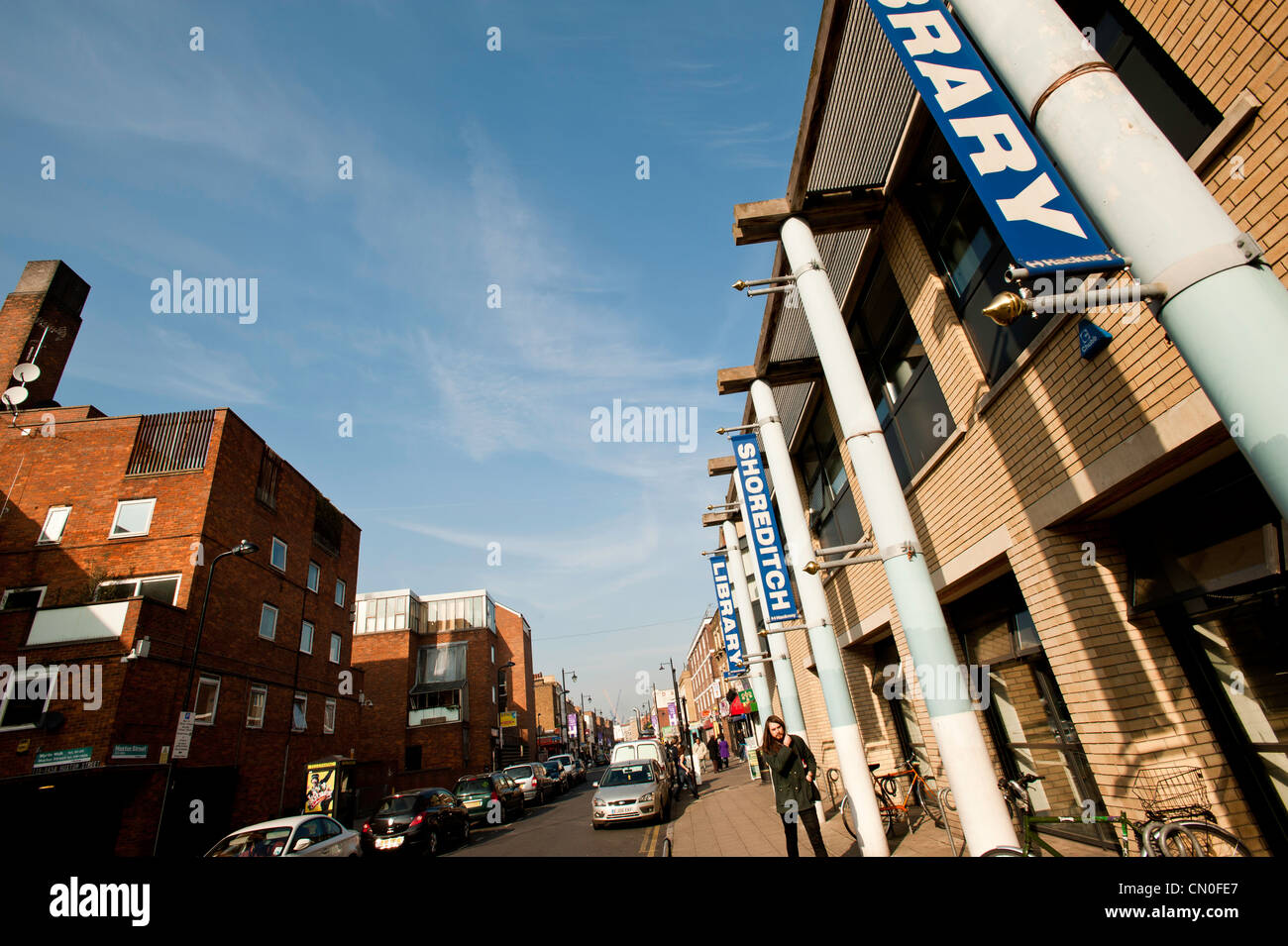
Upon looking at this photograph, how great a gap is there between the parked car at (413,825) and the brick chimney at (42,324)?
21.1 m

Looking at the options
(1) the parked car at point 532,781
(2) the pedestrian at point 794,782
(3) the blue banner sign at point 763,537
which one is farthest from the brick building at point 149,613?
(3) the blue banner sign at point 763,537

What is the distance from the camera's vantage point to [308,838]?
10.3 metres

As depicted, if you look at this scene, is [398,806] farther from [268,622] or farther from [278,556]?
[278,556]

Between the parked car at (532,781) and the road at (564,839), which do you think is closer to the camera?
the road at (564,839)

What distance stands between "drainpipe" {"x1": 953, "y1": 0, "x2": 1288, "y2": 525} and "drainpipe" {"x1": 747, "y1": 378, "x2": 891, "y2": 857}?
234 inches

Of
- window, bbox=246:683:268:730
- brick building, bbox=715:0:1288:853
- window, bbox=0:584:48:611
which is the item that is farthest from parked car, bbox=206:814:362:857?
window, bbox=0:584:48:611

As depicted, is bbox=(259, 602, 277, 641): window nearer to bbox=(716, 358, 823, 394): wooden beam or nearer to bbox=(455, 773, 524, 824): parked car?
bbox=(455, 773, 524, 824): parked car

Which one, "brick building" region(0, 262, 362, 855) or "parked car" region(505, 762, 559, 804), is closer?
"brick building" region(0, 262, 362, 855)

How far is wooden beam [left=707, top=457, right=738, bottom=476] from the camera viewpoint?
16.8 meters

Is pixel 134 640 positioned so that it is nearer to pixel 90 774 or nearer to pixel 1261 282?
pixel 90 774

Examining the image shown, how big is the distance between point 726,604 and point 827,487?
29.0ft

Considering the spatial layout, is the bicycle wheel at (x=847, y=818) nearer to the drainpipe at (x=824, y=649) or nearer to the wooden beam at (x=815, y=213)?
the drainpipe at (x=824, y=649)

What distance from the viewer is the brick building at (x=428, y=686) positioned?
127ft

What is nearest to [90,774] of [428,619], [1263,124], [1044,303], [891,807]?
[891,807]
